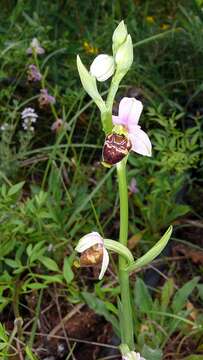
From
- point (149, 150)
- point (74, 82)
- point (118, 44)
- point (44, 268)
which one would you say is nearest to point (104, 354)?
point (44, 268)

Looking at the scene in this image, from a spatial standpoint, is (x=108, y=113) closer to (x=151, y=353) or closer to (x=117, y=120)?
(x=117, y=120)

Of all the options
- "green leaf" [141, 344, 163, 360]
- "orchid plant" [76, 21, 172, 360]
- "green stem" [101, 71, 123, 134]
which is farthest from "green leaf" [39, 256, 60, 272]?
"green stem" [101, 71, 123, 134]

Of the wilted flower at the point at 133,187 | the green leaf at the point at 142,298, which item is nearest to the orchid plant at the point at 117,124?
the green leaf at the point at 142,298

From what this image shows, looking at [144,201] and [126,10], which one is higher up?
[126,10]

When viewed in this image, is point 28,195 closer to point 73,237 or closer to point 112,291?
point 73,237

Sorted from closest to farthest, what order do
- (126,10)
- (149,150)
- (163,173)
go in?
(149,150) < (163,173) < (126,10)
